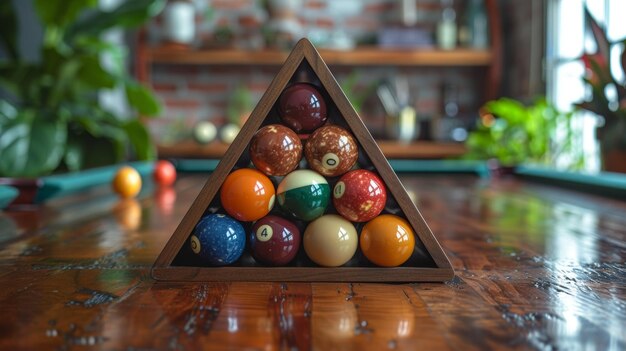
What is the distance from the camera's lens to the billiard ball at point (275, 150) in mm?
826

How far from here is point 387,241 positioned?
32.2 inches

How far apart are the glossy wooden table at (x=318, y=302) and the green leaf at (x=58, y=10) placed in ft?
7.31

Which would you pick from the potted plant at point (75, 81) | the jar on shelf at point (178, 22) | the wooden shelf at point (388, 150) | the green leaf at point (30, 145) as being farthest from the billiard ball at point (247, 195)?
the jar on shelf at point (178, 22)

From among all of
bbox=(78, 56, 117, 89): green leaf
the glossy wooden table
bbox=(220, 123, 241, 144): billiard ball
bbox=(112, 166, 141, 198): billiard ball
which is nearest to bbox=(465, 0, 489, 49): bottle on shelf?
bbox=(220, 123, 241, 144): billiard ball

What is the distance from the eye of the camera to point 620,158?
262 centimetres

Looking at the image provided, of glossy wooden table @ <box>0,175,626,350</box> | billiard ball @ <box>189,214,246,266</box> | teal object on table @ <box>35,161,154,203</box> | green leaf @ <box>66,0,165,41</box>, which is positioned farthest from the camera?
green leaf @ <box>66,0,165,41</box>

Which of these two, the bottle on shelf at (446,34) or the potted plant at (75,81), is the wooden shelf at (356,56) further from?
the potted plant at (75,81)

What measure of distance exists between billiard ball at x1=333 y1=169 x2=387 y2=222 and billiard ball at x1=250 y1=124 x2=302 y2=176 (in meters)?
0.08

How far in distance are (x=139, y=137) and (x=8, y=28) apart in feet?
3.40

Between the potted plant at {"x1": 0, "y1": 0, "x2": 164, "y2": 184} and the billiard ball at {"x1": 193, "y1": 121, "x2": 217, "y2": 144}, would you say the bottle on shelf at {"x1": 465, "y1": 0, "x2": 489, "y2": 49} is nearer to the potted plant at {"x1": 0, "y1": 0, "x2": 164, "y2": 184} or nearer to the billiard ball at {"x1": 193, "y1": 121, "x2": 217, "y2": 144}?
the billiard ball at {"x1": 193, "y1": 121, "x2": 217, "y2": 144}

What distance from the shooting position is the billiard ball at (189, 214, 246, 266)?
815 millimetres

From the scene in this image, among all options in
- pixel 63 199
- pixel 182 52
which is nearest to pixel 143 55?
pixel 182 52

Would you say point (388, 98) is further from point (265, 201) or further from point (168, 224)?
point (265, 201)

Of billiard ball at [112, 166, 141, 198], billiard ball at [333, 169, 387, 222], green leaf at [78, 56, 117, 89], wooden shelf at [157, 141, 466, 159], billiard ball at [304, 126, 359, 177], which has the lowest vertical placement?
wooden shelf at [157, 141, 466, 159]
